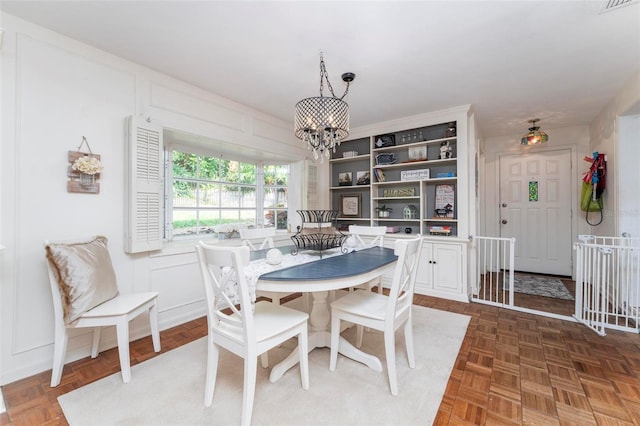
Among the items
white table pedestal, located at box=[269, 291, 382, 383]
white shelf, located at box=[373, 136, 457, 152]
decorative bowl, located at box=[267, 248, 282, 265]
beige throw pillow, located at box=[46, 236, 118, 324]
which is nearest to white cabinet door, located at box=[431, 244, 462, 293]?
white shelf, located at box=[373, 136, 457, 152]

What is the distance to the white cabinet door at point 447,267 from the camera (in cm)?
339

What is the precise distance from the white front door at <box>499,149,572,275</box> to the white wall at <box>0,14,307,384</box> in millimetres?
5361

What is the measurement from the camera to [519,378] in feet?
5.96

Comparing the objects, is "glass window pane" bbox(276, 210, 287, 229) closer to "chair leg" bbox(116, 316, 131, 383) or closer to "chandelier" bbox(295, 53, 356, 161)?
"chandelier" bbox(295, 53, 356, 161)

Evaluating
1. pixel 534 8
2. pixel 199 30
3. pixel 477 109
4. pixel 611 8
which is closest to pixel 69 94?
pixel 199 30

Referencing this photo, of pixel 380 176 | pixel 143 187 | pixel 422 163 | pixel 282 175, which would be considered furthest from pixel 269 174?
pixel 422 163

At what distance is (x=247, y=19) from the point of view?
1833mm

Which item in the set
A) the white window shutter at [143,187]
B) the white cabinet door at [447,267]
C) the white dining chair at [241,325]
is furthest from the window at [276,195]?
the white dining chair at [241,325]

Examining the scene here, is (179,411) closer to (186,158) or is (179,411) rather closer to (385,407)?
(385,407)

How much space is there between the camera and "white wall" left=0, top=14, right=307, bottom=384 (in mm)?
1814

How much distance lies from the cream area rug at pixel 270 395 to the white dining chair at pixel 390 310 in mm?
129

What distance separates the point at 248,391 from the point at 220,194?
2.63 m

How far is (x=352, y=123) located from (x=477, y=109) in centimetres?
166

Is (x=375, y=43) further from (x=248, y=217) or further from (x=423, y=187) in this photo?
(x=248, y=217)
